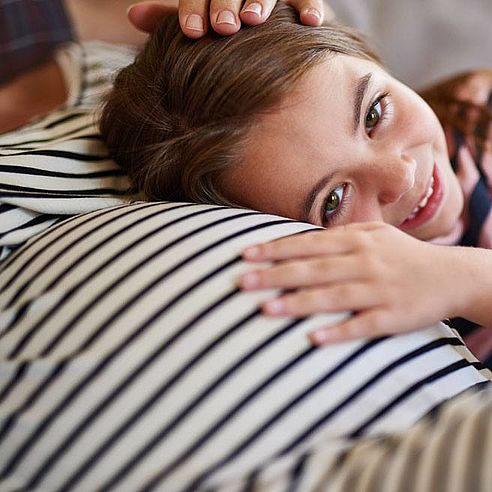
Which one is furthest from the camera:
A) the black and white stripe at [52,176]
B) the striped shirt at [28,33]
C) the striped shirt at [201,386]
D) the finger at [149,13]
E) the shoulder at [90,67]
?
the striped shirt at [28,33]

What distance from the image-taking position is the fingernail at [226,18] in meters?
0.80

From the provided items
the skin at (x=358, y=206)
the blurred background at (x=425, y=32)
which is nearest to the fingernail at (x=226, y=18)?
the skin at (x=358, y=206)

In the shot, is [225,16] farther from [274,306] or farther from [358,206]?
[274,306]

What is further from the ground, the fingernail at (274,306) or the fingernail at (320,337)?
the fingernail at (274,306)

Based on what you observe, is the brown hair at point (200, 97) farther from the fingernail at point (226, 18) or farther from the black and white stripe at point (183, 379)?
the black and white stripe at point (183, 379)

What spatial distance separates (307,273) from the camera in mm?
621

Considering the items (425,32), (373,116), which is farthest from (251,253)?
(425,32)

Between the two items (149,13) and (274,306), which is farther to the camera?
(149,13)

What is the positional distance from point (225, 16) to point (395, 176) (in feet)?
0.81

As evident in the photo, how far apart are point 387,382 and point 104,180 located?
42 centimetres

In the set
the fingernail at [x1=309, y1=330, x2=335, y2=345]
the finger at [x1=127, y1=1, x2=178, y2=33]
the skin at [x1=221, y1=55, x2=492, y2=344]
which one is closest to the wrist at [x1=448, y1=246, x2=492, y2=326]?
the skin at [x1=221, y1=55, x2=492, y2=344]

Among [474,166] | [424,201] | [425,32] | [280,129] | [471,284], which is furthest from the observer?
[425,32]

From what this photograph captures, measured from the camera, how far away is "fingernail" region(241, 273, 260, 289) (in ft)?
1.98

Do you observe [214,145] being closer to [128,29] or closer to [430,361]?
[430,361]
